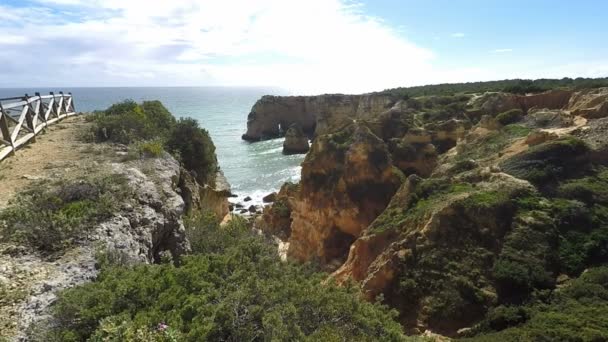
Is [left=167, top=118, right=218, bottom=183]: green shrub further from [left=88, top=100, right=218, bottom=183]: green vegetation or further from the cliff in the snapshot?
the cliff

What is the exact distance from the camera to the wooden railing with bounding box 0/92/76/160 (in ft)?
41.5

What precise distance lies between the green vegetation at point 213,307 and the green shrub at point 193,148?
41.0 ft

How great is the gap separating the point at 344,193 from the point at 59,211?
69.3 ft

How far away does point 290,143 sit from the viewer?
79.9m

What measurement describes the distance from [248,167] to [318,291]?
6143 centimetres

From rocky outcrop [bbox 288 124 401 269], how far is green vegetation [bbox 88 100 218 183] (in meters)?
8.08

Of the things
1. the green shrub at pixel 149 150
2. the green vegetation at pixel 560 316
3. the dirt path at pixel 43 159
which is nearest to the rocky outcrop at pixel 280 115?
the dirt path at pixel 43 159

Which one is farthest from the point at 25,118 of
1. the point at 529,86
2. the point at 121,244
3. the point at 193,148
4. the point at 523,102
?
the point at 529,86

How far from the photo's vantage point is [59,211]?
8.78 metres

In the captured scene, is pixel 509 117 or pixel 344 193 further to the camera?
pixel 509 117

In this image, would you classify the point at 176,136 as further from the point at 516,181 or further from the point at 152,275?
the point at 516,181

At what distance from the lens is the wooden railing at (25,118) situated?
41.5 feet

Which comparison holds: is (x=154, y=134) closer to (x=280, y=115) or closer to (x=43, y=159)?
(x=43, y=159)

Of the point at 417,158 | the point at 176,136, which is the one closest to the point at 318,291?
the point at 176,136
